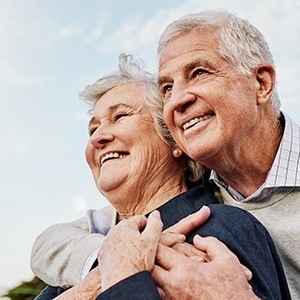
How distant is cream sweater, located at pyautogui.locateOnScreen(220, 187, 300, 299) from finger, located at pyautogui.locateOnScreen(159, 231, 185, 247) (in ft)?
2.53

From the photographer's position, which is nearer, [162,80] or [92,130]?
[162,80]

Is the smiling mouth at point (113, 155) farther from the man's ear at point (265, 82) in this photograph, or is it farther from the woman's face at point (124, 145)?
the man's ear at point (265, 82)

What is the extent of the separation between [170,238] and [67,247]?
42.7 inches

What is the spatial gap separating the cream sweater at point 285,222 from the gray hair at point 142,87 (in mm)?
396

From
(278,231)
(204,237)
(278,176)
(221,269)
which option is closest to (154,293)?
(221,269)

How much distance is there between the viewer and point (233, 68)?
2.83m

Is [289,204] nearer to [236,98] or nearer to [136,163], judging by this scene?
[236,98]

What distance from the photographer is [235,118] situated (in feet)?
9.02

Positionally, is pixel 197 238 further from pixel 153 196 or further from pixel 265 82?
pixel 265 82

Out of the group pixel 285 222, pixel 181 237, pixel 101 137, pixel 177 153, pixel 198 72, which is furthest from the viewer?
pixel 101 137

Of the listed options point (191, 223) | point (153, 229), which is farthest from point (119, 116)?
point (153, 229)

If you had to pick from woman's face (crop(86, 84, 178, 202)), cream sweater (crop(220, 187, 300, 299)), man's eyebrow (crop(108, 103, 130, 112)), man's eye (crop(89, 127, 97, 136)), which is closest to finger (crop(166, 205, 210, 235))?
cream sweater (crop(220, 187, 300, 299))

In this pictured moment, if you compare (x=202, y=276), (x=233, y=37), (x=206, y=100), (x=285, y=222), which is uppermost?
(x=233, y=37)

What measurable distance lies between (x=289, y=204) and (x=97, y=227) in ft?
3.84
